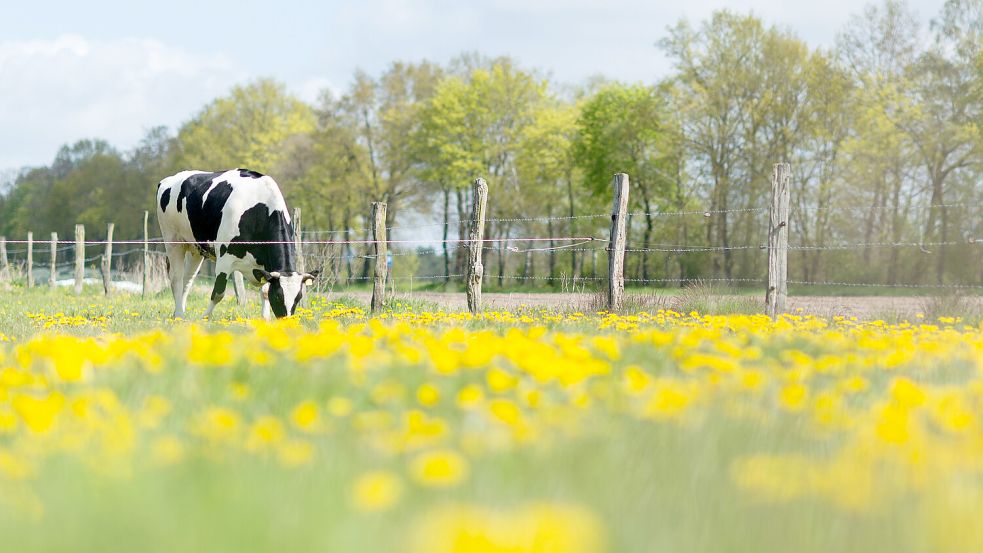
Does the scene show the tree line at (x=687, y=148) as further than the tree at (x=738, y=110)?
No

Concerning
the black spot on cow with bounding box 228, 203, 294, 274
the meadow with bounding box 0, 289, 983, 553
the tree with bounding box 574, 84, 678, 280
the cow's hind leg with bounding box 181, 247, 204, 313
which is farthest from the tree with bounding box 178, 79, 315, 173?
the meadow with bounding box 0, 289, 983, 553

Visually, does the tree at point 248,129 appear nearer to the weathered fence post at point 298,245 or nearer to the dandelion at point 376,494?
the weathered fence post at point 298,245

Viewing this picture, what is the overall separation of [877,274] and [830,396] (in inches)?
1191

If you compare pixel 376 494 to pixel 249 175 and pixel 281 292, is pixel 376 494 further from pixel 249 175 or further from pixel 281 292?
pixel 249 175

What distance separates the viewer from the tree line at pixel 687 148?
1234 inches

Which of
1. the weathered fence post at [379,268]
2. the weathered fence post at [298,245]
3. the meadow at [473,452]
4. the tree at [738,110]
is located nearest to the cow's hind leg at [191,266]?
the weathered fence post at [379,268]

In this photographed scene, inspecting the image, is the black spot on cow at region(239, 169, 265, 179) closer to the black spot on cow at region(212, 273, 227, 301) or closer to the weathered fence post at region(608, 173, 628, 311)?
the black spot on cow at region(212, 273, 227, 301)

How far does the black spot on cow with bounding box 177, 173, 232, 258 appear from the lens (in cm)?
1315

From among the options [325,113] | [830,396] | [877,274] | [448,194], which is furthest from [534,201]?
[830,396]

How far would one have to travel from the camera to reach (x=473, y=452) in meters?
2.74

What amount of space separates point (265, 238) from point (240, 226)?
1.36ft

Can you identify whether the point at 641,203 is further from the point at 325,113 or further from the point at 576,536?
the point at 576,536

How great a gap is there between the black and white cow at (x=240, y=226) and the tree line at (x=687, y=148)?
770 centimetres

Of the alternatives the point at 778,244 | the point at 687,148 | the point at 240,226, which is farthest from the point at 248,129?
the point at 778,244
